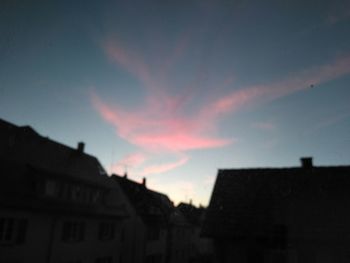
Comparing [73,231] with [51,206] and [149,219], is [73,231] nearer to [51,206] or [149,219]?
[51,206]

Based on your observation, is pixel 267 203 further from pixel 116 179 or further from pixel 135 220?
pixel 116 179

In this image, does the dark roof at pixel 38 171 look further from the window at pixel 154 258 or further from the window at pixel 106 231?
the window at pixel 154 258

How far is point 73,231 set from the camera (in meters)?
27.1

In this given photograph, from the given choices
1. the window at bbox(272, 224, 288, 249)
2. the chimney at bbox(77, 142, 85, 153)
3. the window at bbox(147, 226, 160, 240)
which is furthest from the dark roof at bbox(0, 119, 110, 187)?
the window at bbox(272, 224, 288, 249)

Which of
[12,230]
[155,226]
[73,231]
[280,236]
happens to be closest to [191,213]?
[155,226]

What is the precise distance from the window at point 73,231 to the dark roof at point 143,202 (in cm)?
1103

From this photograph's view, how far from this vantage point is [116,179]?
40344 millimetres

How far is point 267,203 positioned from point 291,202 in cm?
185

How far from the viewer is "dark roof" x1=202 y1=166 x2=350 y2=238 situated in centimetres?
2400

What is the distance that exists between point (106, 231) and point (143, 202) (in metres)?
10.3

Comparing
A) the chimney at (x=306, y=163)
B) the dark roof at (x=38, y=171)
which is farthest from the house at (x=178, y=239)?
the chimney at (x=306, y=163)

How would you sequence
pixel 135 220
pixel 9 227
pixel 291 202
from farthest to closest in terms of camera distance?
pixel 135 220
pixel 291 202
pixel 9 227

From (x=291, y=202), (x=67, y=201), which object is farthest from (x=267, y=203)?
(x=67, y=201)

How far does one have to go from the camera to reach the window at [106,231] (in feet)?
101
